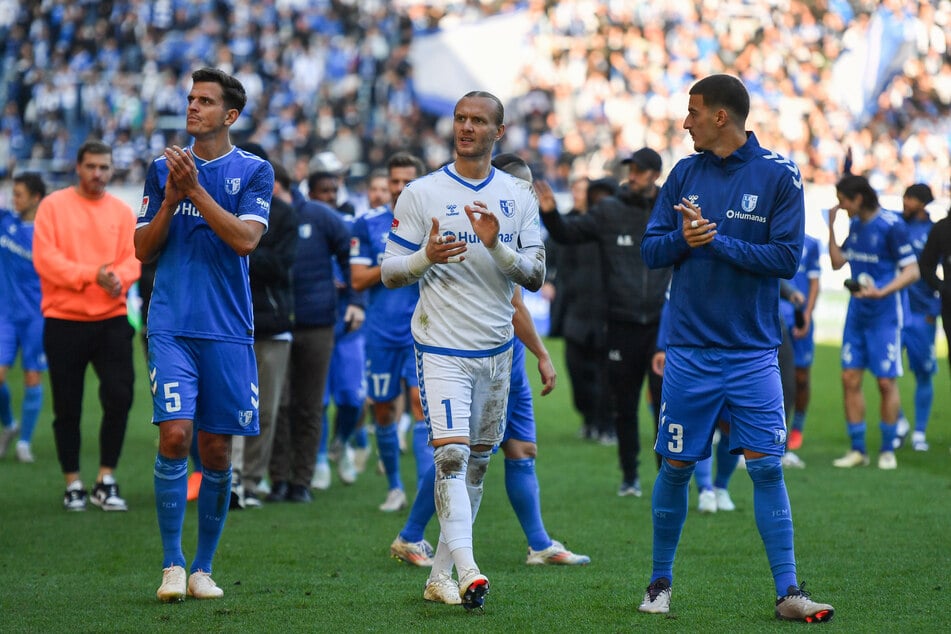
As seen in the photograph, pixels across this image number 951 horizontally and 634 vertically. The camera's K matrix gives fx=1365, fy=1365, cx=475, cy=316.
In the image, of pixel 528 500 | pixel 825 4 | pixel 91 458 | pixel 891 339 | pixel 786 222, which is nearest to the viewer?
pixel 786 222

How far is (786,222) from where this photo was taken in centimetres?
573

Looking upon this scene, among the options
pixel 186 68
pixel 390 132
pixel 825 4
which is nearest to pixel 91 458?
pixel 390 132

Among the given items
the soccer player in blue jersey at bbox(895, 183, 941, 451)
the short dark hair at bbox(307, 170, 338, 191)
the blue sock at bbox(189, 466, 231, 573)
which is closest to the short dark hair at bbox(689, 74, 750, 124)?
the blue sock at bbox(189, 466, 231, 573)

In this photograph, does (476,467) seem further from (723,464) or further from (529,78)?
(529,78)

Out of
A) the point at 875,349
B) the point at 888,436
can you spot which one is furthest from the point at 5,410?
the point at 888,436

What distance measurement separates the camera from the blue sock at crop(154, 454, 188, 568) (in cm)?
618

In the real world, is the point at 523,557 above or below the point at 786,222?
below

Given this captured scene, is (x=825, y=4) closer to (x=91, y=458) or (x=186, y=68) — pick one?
(x=186, y=68)

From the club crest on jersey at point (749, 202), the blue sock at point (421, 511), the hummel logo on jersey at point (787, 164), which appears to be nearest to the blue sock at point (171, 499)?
the blue sock at point (421, 511)

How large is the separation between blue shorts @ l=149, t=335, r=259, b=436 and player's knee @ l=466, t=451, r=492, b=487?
3.36 ft

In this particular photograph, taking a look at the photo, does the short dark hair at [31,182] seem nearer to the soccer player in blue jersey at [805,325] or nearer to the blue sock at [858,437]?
the soccer player in blue jersey at [805,325]

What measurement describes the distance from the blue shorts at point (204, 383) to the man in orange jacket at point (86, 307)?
3.19 meters

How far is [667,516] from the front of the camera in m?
6.04

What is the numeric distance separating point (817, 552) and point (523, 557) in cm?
165
